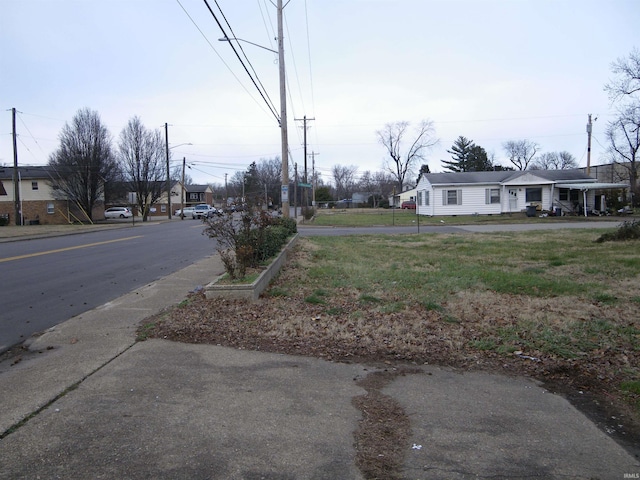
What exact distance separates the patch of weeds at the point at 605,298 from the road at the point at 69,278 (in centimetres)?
870

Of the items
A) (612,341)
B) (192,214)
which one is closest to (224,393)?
(612,341)

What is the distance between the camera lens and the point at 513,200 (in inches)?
1570

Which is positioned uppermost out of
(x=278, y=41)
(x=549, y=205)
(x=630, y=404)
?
(x=278, y=41)

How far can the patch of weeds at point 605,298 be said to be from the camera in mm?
7812

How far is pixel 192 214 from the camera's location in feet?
200

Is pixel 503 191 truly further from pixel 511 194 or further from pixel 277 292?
pixel 277 292

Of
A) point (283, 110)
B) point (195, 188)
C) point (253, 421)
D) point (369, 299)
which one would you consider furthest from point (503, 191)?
point (195, 188)

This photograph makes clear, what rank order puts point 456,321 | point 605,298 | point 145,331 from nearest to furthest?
point 145,331 → point 456,321 → point 605,298

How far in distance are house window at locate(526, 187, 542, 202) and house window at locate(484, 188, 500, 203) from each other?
2372 mm

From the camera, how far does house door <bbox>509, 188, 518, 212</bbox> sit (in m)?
39.8

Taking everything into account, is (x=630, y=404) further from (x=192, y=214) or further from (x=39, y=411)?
(x=192, y=214)

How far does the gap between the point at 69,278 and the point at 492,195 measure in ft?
116

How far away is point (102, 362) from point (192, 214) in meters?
57.5

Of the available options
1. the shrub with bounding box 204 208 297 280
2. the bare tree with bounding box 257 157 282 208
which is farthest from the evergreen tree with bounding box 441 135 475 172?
the shrub with bounding box 204 208 297 280
